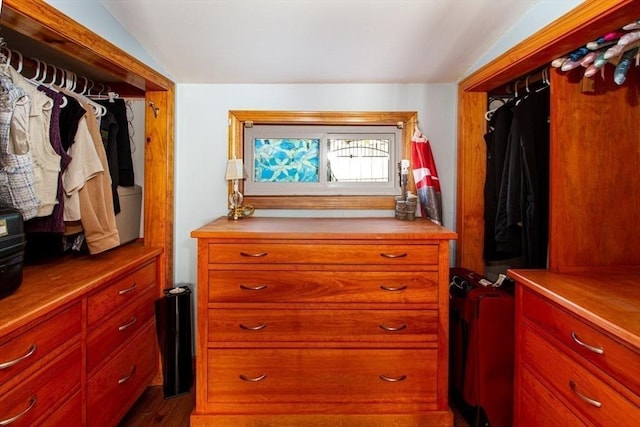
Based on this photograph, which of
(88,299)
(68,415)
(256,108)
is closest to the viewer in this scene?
(68,415)

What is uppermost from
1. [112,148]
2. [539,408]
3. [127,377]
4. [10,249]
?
[112,148]

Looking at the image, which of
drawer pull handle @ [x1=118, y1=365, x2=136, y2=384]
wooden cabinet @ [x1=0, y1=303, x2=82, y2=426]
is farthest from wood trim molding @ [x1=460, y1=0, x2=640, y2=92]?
drawer pull handle @ [x1=118, y1=365, x2=136, y2=384]

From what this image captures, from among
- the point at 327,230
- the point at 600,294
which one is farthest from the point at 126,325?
the point at 600,294

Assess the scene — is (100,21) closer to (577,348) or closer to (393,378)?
(393,378)

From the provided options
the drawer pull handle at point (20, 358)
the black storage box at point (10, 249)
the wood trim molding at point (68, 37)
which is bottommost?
the drawer pull handle at point (20, 358)

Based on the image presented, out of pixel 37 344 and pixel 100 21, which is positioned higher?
pixel 100 21

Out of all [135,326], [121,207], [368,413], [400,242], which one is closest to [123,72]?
[121,207]

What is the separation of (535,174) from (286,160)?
4.81 feet

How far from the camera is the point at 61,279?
1.36 m

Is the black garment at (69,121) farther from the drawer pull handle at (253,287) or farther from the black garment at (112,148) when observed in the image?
the drawer pull handle at (253,287)

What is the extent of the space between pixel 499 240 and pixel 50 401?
2129mm

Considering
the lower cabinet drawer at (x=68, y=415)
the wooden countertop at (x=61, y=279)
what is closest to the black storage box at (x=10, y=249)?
the wooden countertop at (x=61, y=279)

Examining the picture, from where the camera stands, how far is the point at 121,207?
186 centimetres

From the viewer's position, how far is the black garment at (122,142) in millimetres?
1873
